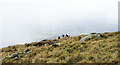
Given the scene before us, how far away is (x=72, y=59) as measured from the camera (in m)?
10.1

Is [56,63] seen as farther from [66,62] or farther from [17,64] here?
[17,64]

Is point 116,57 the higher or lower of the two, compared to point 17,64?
higher

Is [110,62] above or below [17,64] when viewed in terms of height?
above

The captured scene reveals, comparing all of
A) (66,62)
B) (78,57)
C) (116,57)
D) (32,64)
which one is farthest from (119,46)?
(32,64)

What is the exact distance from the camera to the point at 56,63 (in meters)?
9.66

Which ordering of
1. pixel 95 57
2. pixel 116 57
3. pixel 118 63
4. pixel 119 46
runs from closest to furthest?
pixel 118 63, pixel 116 57, pixel 95 57, pixel 119 46

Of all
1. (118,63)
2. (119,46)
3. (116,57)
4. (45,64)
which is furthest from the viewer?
(119,46)

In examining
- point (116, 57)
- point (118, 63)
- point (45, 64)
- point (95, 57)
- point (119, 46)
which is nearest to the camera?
point (118, 63)

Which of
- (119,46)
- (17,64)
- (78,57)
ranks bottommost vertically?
(17,64)

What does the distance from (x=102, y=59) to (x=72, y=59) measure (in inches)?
106

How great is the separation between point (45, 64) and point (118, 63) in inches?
240

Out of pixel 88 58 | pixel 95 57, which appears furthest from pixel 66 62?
pixel 95 57

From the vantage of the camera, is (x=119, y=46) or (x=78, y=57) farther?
(x=119, y=46)

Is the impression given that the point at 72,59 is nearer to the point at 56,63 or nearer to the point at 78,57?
the point at 78,57
